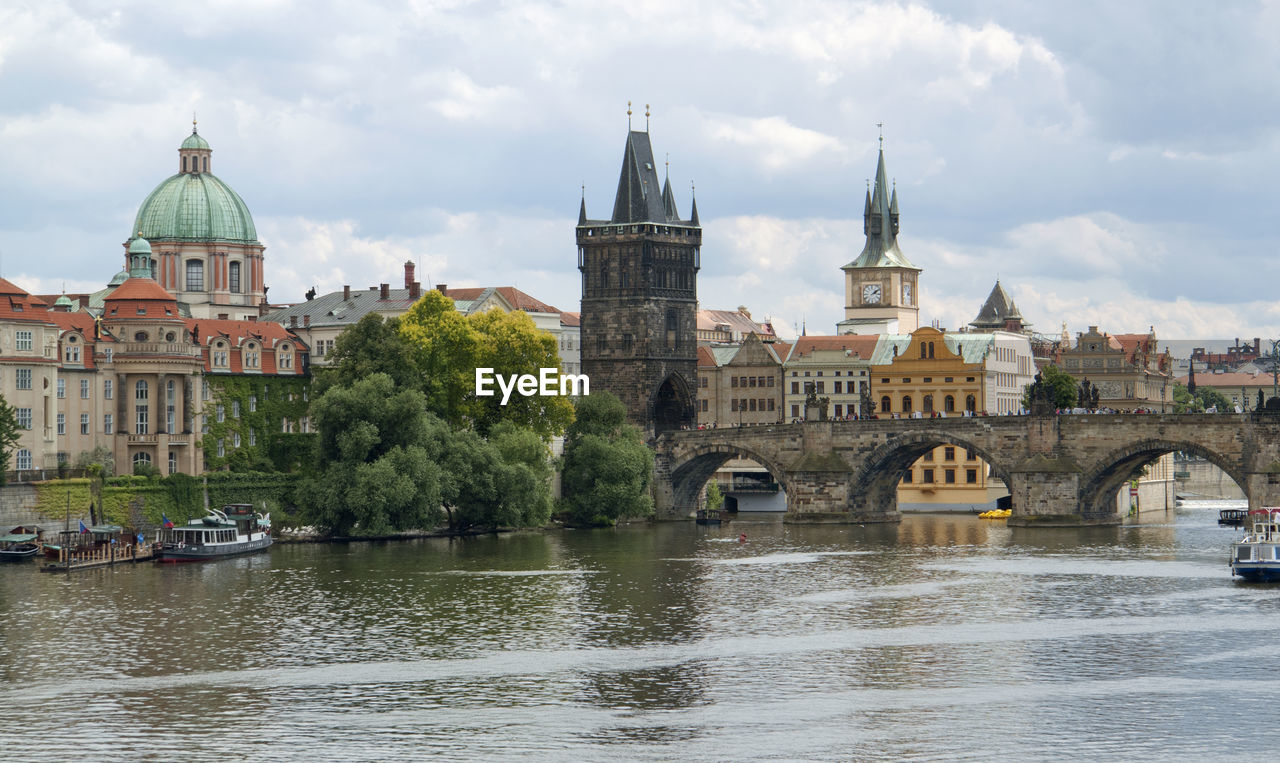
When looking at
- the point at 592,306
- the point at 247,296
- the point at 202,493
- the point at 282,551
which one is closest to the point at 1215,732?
the point at 282,551

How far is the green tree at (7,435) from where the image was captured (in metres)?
102

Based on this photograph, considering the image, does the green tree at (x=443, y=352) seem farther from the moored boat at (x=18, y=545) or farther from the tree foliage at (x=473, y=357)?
the moored boat at (x=18, y=545)

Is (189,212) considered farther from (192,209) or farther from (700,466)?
(700,466)

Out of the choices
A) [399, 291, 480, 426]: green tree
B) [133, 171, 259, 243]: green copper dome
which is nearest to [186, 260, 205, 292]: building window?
[133, 171, 259, 243]: green copper dome

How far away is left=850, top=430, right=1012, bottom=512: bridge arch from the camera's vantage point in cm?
13338

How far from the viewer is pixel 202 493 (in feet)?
377

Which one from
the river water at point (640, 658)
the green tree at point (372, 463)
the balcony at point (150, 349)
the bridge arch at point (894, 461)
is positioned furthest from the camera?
the bridge arch at point (894, 461)

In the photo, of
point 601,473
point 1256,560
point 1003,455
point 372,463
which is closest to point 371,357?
point 372,463

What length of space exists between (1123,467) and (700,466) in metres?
32.5

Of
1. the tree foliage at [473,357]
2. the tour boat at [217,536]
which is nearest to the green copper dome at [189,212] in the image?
the tree foliage at [473,357]

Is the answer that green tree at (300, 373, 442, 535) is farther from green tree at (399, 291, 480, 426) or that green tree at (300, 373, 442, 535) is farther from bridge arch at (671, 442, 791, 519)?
bridge arch at (671, 442, 791, 519)

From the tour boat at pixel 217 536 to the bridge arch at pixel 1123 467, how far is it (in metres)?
50.9

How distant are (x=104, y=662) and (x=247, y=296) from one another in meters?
95.4

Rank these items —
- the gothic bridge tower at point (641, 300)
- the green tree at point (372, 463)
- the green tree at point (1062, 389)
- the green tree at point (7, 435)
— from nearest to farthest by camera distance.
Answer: the green tree at point (7, 435) → the green tree at point (372, 463) → the gothic bridge tower at point (641, 300) → the green tree at point (1062, 389)
